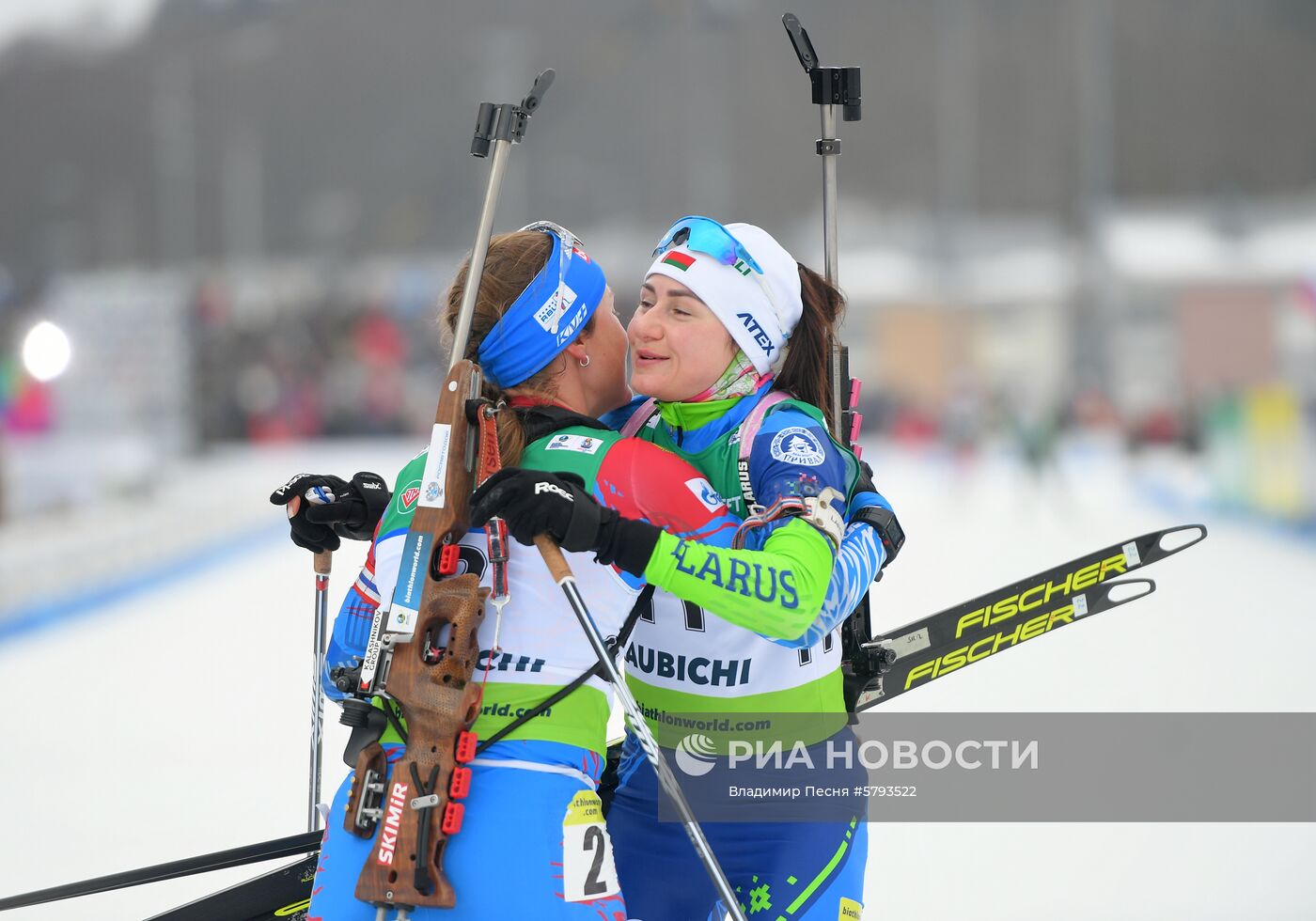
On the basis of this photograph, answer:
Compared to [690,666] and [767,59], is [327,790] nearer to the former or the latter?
[690,666]

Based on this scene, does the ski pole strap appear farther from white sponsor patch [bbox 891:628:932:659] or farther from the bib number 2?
white sponsor patch [bbox 891:628:932:659]

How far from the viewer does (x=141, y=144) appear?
4253 cm

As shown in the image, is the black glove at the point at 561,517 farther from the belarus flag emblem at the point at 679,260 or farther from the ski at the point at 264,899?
the ski at the point at 264,899

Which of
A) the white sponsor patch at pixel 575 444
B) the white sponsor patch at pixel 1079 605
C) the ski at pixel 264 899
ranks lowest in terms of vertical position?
the ski at pixel 264 899

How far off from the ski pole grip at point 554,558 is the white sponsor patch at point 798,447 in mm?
450

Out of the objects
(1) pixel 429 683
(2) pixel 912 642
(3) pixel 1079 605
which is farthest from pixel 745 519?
(3) pixel 1079 605

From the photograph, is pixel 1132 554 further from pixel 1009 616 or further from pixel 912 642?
pixel 912 642

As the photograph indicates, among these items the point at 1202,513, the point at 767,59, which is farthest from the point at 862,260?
the point at 1202,513

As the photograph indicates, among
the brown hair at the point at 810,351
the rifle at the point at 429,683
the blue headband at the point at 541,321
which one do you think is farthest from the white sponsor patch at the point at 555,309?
the brown hair at the point at 810,351

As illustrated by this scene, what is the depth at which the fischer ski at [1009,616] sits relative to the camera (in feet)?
8.81

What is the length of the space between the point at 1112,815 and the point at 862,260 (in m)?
29.8

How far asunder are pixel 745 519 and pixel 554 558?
44cm

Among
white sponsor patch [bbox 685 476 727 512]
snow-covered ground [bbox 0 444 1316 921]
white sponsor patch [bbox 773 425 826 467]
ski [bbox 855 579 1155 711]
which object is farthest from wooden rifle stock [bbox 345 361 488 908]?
snow-covered ground [bbox 0 444 1316 921]

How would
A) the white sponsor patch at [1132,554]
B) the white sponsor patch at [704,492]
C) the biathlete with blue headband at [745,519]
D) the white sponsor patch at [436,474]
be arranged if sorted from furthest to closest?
1. the white sponsor patch at [1132,554]
2. the biathlete with blue headband at [745,519]
3. the white sponsor patch at [704,492]
4. the white sponsor patch at [436,474]
